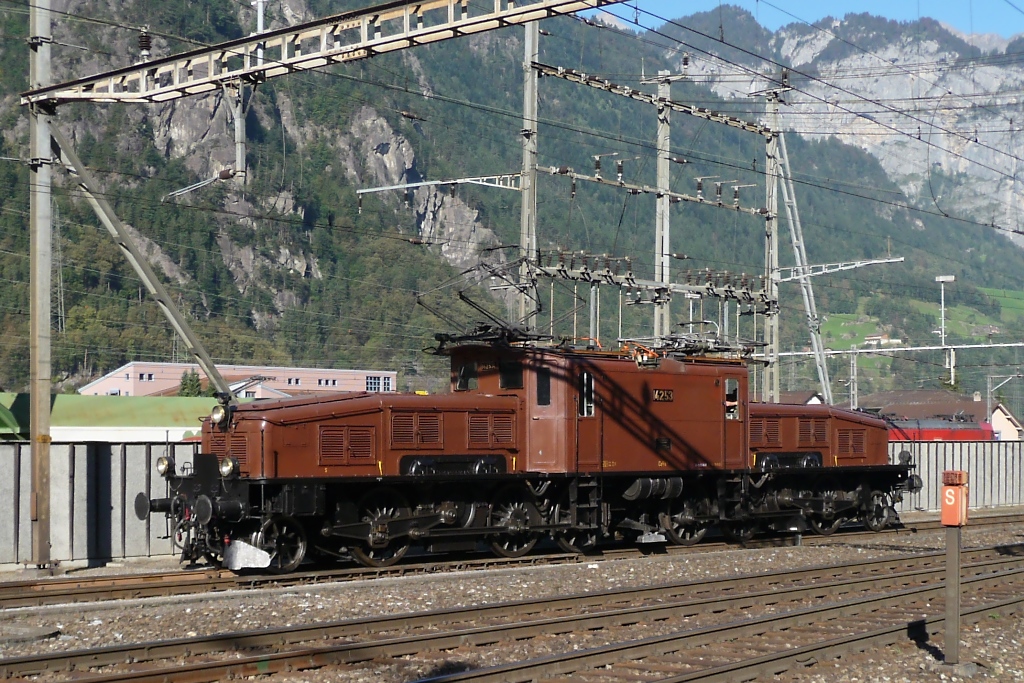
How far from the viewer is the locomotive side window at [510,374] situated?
62.8 feet

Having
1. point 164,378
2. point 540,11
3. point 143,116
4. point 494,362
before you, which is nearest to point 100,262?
point 164,378

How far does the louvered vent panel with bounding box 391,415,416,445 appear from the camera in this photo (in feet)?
57.4

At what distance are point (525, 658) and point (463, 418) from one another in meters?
7.56

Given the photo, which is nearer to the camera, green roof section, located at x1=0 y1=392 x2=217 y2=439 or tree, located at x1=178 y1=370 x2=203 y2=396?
green roof section, located at x1=0 y1=392 x2=217 y2=439

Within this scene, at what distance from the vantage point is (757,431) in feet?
74.3

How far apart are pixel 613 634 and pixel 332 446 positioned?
6.14 metres

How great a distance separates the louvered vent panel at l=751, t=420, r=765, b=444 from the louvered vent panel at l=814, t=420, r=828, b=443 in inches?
74.0

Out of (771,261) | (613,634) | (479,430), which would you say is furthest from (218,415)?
(771,261)

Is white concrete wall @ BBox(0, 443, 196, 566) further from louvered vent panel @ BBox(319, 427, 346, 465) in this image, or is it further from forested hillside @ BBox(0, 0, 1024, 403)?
forested hillside @ BBox(0, 0, 1024, 403)

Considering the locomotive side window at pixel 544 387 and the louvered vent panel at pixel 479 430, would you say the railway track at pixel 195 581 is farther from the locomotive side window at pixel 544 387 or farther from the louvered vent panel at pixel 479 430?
the locomotive side window at pixel 544 387

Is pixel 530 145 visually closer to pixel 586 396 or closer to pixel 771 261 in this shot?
pixel 586 396

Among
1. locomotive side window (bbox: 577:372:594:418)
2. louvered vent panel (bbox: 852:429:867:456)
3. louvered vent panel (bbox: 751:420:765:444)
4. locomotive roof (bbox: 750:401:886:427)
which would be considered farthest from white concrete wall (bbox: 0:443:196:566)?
louvered vent panel (bbox: 852:429:867:456)

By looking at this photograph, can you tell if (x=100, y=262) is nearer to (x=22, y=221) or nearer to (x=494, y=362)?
(x=22, y=221)

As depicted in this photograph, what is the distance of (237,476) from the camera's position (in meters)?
16.1
